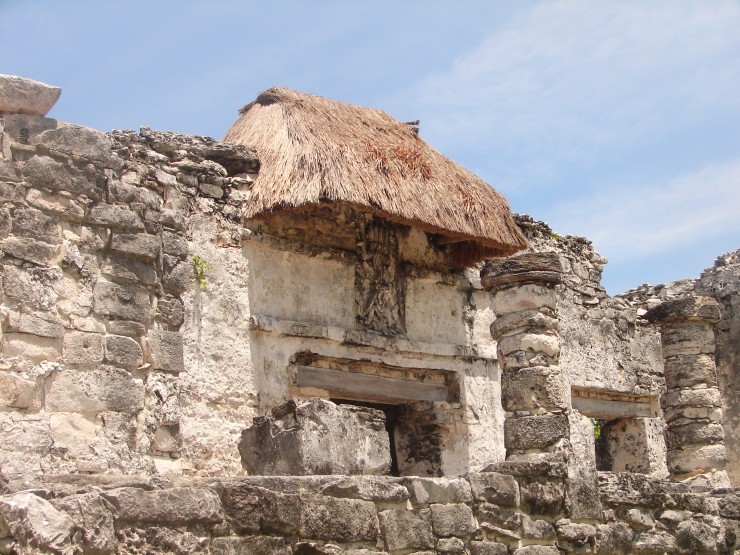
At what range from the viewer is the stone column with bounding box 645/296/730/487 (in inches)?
382

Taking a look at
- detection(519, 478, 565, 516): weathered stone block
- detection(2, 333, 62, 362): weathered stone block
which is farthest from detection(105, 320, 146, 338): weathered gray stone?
detection(519, 478, 565, 516): weathered stone block

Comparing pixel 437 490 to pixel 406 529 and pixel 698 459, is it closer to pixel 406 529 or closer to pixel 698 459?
pixel 406 529

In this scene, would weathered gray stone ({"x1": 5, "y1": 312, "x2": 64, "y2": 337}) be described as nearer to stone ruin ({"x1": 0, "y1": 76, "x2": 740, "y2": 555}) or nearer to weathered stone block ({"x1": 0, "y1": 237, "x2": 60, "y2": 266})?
stone ruin ({"x1": 0, "y1": 76, "x2": 740, "y2": 555})

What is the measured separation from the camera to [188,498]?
4.41 metres

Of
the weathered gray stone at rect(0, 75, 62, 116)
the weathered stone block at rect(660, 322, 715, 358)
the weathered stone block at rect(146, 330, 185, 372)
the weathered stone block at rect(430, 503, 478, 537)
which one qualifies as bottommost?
the weathered stone block at rect(430, 503, 478, 537)

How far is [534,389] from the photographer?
803cm

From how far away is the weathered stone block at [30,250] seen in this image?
6.25 meters

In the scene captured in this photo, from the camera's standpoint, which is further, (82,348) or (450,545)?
(82,348)

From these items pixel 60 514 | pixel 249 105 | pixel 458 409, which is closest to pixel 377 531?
pixel 60 514

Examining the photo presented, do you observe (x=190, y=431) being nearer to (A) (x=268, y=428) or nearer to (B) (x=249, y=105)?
(A) (x=268, y=428)

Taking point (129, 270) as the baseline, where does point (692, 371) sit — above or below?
below

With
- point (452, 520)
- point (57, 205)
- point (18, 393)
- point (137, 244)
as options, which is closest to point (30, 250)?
point (57, 205)

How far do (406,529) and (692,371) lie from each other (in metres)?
5.43

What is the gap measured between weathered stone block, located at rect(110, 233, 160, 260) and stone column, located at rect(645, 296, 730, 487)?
5087 millimetres
